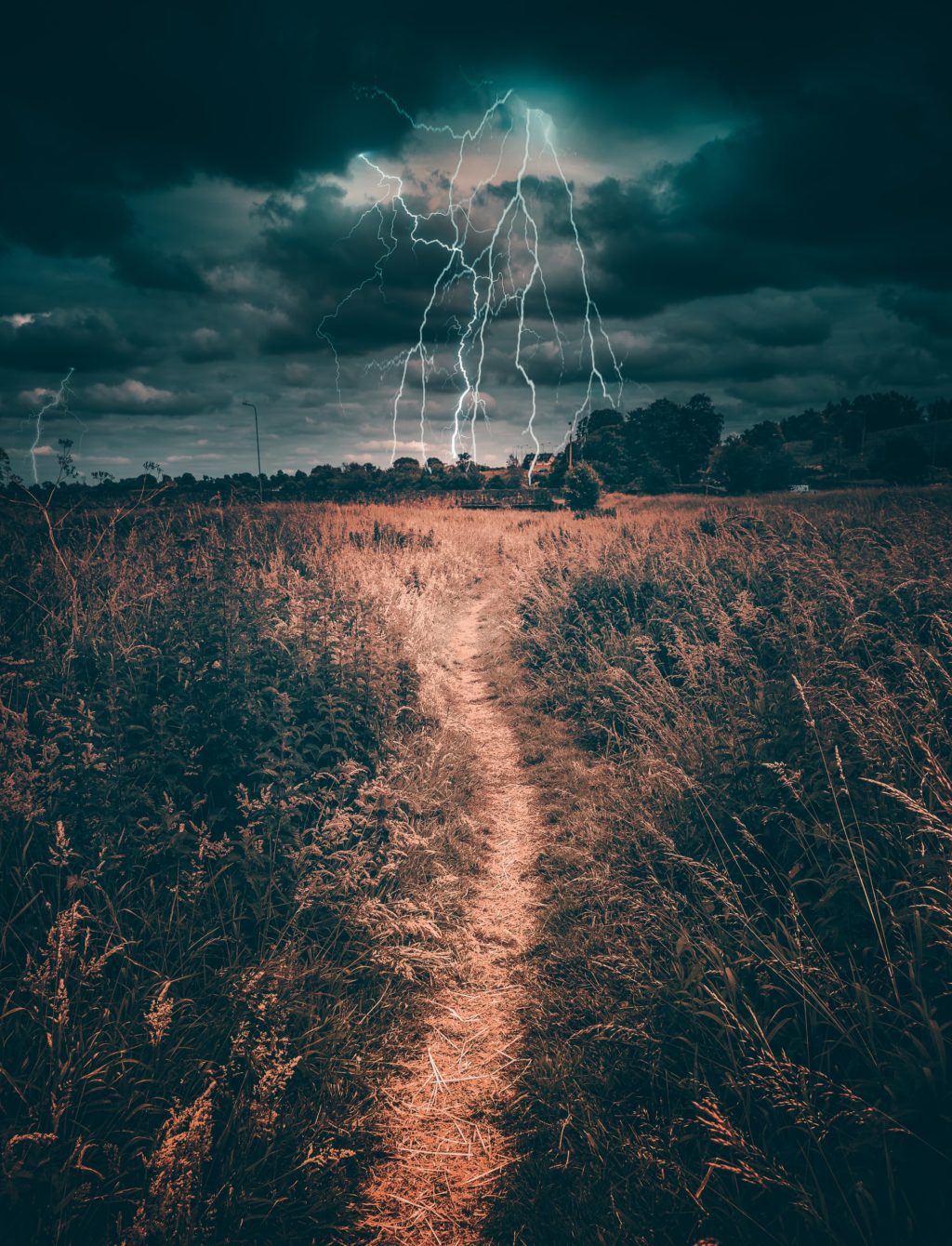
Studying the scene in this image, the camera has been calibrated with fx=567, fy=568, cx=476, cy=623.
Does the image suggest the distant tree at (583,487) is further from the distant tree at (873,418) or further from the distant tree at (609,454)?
the distant tree at (873,418)

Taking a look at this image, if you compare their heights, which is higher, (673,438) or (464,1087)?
(673,438)

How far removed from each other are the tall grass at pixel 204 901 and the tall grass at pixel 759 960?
35.2 inches

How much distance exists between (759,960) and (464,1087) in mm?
1499

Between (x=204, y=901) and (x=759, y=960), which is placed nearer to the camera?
(x=759, y=960)

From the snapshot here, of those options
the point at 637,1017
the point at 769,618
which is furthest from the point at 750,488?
the point at 637,1017

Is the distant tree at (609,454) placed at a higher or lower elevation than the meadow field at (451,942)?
higher

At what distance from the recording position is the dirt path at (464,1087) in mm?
2182

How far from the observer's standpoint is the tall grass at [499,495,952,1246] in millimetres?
1944

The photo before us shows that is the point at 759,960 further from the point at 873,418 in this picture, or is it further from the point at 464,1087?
the point at 873,418

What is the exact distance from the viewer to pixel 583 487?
118 ft

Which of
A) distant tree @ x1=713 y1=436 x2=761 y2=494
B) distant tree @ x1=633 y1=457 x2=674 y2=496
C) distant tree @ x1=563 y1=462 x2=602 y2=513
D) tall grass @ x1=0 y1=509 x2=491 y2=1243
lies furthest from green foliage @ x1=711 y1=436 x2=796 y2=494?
tall grass @ x1=0 y1=509 x2=491 y2=1243

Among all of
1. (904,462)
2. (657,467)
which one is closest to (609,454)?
(657,467)

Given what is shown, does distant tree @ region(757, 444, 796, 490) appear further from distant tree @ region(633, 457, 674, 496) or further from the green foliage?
distant tree @ region(633, 457, 674, 496)

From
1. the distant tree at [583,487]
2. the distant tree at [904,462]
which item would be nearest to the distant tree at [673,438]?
the distant tree at [904,462]
